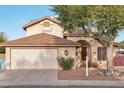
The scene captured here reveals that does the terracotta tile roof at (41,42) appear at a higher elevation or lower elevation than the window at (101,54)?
higher

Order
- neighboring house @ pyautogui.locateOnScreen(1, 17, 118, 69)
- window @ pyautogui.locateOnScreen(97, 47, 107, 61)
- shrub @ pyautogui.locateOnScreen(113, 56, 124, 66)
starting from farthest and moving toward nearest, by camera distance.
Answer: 1. shrub @ pyautogui.locateOnScreen(113, 56, 124, 66)
2. window @ pyautogui.locateOnScreen(97, 47, 107, 61)
3. neighboring house @ pyautogui.locateOnScreen(1, 17, 118, 69)

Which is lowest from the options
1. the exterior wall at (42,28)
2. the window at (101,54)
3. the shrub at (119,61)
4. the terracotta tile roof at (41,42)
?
the shrub at (119,61)

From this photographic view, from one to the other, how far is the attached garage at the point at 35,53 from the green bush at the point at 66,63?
30.2 inches

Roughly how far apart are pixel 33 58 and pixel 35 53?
0.47 meters

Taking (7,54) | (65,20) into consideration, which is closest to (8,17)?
(7,54)

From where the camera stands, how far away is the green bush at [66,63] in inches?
1014

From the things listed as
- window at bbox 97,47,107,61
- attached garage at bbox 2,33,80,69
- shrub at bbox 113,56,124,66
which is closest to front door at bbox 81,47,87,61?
window at bbox 97,47,107,61

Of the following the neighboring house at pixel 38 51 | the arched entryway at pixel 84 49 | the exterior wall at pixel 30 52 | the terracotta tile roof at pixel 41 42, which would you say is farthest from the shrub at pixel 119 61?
the terracotta tile roof at pixel 41 42

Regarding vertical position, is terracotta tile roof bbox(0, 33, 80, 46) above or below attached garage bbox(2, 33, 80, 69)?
above

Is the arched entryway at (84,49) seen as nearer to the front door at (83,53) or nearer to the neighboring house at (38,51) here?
the front door at (83,53)

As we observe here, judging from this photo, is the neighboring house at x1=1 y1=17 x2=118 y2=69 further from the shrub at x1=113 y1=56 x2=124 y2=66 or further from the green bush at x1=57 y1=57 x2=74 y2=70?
the shrub at x1=113 y1=56 x2=124 y2=66

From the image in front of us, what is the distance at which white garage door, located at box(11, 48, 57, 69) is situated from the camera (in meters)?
27.1

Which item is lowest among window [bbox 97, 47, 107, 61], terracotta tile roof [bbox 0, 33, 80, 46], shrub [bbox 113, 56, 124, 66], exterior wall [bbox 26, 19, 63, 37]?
shrub [bbox 113, 56, 124, 66]
